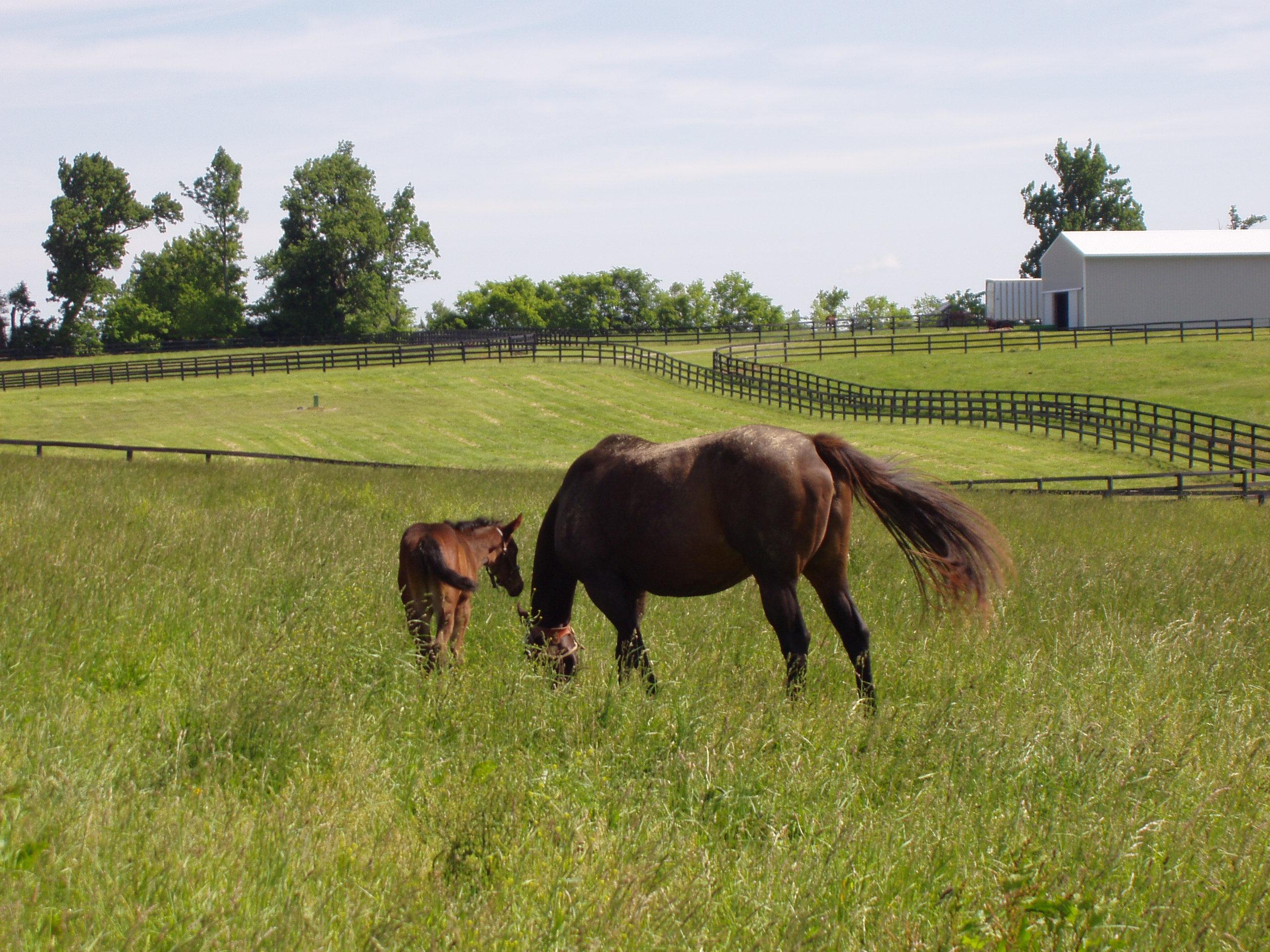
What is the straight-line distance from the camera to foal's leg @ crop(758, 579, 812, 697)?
5.90 meters

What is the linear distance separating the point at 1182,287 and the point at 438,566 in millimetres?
68595

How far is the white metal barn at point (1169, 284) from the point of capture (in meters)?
64.7

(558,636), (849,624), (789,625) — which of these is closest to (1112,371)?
(849,624)

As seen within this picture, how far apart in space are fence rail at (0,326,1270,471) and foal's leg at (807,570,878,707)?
27.2 meters

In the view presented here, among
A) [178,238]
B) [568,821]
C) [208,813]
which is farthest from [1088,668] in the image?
[178,238]

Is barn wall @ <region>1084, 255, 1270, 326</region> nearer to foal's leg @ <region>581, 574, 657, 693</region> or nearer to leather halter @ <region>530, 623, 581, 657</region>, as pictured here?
foal's leg @ <region>581, 574, 657, 693</region>

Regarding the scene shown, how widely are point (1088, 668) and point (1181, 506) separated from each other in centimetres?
1623

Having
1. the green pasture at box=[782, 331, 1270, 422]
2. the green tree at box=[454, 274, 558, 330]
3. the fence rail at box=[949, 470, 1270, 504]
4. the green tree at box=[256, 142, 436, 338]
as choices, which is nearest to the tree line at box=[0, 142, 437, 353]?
the green tree at box=[256, 142, 436, 338]

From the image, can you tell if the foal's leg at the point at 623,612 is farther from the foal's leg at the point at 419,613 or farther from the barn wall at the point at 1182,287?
the barn wall at the point at 1182,287

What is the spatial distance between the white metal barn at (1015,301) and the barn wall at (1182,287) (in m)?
6.59

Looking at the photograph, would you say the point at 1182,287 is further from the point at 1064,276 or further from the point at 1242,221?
the point at 1242,221

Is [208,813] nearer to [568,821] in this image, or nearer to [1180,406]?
[568,821]

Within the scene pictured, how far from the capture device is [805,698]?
5.22 meters

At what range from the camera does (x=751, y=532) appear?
20.0ft
